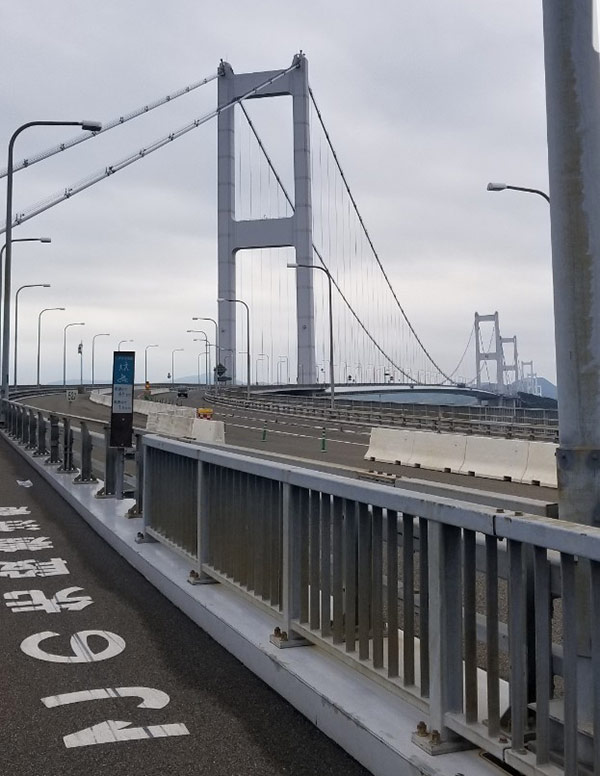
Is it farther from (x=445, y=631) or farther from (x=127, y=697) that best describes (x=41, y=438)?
(x=445, y=631)

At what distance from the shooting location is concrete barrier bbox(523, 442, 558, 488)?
18234 mm

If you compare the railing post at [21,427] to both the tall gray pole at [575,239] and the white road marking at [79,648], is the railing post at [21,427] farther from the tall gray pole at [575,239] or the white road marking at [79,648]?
the tall gray pole at [575,239]

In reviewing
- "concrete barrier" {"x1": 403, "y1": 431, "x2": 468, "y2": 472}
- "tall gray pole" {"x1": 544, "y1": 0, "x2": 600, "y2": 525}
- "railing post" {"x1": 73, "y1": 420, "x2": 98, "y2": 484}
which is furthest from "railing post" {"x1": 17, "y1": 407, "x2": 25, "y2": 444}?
"tall gray pole" {"x1": 544, "y1": 0, "x2": 600, "y2": 525}

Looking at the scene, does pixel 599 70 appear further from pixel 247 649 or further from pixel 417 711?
pixel 247 649

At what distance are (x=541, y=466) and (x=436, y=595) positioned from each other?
16086 mm

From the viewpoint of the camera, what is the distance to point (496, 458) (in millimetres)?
20297

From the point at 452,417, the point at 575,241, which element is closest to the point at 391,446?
the point at 452,417

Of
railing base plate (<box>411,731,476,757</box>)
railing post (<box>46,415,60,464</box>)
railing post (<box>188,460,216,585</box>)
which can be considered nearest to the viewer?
railing base plate (<box>411,731,476,757</box>)

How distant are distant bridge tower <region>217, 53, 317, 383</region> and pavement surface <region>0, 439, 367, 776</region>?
72044 millimetres

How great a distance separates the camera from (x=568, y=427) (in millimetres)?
3240

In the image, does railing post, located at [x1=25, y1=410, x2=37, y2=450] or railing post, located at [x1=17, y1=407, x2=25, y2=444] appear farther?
railing post, located at [x1=17, y1=407, x2=25, y2=444]

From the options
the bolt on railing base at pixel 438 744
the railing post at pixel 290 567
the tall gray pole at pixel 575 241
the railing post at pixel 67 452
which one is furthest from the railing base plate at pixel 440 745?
the railing post at pixel 67 452

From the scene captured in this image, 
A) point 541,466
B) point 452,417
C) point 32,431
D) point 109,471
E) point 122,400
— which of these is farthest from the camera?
point 452,417

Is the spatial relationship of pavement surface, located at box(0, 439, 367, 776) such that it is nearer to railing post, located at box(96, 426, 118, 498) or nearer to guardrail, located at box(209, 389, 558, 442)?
railing post, located at box(96, 426, 118, 498)
